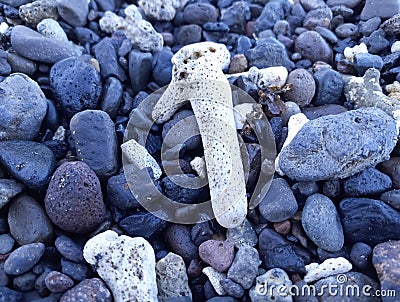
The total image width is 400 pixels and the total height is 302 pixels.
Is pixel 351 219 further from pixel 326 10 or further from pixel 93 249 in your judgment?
pixel 326 10

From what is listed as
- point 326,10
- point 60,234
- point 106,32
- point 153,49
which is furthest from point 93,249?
point 326,10

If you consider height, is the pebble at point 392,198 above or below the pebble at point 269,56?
below

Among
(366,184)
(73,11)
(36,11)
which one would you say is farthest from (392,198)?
(36,11)

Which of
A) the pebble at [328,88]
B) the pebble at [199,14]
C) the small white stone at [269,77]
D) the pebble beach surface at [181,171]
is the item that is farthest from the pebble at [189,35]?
the pebble at [328,88]

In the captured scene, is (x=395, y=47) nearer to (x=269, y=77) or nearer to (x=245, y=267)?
(x=269, y=77)

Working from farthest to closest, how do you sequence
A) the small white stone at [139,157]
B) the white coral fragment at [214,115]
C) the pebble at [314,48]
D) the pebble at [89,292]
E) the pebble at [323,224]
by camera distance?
the pebble at [314,48]
the small white stone at [139,157]
the white coral fragment at [214,115]
the pebble at [323,224]
the pebble at [89,292]

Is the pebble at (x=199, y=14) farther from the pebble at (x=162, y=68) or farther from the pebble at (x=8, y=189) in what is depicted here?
the pebble at (x=8, y=189)

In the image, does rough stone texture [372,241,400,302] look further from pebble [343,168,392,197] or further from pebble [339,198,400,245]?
pebble [343,168,392,197]
